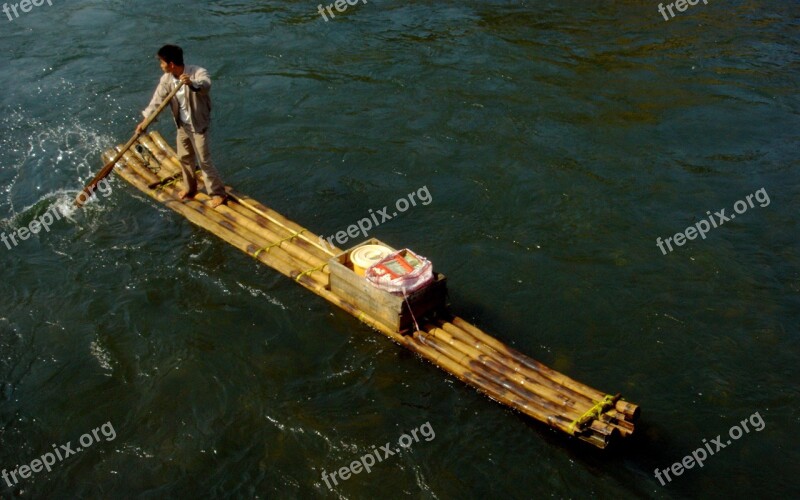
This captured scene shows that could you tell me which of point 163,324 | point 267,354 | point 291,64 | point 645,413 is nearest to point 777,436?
point 645,413

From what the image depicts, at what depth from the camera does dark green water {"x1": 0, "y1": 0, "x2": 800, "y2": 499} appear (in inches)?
309

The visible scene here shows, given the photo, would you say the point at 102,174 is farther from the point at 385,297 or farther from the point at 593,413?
the point at 593,413

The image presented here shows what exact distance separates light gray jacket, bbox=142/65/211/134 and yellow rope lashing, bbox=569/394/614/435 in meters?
6.40

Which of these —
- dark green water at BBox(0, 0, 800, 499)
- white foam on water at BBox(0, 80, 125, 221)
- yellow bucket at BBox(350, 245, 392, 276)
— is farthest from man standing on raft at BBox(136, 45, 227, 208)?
yellow bucket at BBox(350, 245, 392, 276)

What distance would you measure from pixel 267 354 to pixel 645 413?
4646 mm

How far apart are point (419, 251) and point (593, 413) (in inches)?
169

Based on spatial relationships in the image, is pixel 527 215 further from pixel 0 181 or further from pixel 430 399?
pixel 0 181

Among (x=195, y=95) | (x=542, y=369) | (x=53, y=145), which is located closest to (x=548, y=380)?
(x=542, y=369)

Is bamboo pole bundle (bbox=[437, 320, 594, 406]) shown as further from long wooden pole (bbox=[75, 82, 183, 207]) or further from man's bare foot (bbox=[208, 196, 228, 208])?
long wooden pole (bbox=[75, 82, 183, 207])

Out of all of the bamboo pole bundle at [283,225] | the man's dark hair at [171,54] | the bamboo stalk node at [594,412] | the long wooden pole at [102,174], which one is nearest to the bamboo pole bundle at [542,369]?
the bamboo stalk node at [594,412]

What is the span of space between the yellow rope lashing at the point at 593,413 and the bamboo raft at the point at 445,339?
0.03 ft

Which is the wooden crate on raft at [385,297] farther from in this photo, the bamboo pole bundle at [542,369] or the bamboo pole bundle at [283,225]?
the bamboo pole bundle at [283,225]

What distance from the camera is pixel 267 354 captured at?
909 centimetres

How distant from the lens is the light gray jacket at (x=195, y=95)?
9742mm
